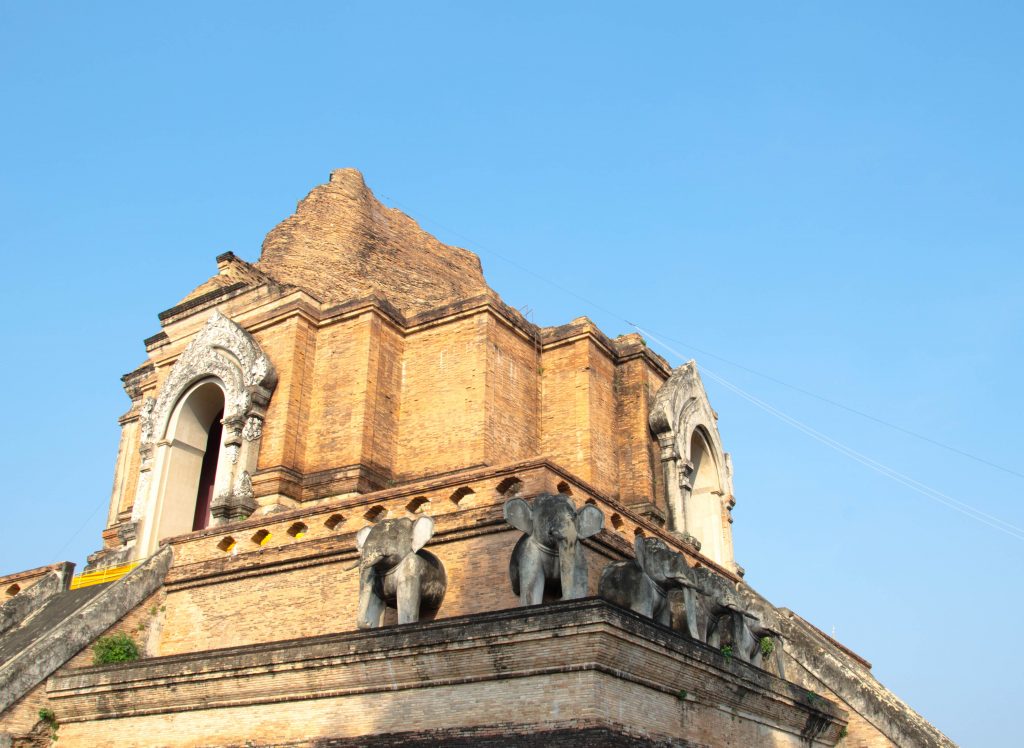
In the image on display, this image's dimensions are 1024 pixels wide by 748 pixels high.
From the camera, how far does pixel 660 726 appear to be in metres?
9.56

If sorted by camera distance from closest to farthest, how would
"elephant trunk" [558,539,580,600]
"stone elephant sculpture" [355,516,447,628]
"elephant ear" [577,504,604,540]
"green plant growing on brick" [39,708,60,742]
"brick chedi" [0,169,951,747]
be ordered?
1. "brick chedi" [0,169,951,747]
2. "elephant trunk" [558,539,580,600]
3. "elephant ear" [577,504,604,540]
4. "stone elephant sculpture" [355,516,447,628]
5. "green plant growing on brick" [39,708,60,742]

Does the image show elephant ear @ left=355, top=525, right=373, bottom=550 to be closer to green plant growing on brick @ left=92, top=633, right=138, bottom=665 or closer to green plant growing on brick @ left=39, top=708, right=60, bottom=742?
green plant growing on brick @ left=92, top=633, right=138, bottom=665

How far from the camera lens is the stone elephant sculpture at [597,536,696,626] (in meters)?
11.1

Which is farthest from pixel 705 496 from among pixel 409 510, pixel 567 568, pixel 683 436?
pixel 567 568

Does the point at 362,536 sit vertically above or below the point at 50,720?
above

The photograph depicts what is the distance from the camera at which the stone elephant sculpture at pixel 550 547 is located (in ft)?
35.1

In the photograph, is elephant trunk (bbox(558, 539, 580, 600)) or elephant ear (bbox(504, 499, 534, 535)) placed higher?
elephant ear (bbox(504, 499, 534, 535))

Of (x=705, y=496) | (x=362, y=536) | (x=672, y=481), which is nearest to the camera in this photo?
(x=362, y=536)

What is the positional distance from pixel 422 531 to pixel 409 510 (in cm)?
186

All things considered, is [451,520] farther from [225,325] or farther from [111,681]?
[225,325]

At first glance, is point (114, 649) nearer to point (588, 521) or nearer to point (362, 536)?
point (362, 536)

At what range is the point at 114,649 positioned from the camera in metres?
13.2

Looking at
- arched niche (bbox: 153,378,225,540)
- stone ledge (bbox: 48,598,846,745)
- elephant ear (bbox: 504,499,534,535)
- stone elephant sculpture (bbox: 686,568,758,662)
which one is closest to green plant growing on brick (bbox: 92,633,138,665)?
stone ledge (bbox: 48,598,846,745)

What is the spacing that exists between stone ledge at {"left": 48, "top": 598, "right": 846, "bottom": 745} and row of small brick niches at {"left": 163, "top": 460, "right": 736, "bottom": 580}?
102 inches
